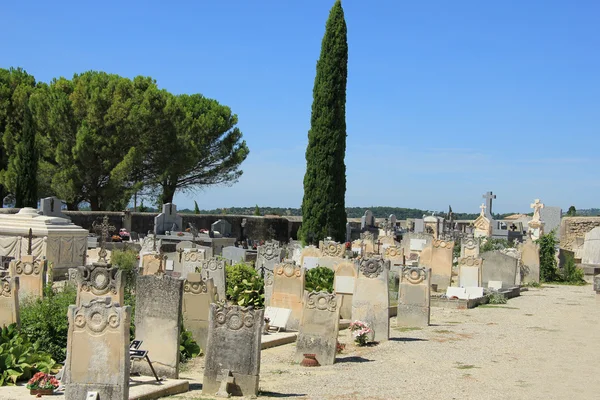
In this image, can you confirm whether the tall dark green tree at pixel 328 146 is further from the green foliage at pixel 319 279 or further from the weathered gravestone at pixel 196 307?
the weathered gravestone at pixel 196 307

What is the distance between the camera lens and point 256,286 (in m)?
15.4

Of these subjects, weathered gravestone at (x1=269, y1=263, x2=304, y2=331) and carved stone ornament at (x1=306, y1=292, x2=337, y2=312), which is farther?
weathered gravestone at (x1=269, y1=263, x2=304, y2=331)

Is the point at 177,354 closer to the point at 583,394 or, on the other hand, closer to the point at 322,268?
the point at 583,394

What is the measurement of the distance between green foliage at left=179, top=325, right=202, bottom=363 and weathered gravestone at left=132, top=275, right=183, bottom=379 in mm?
1257

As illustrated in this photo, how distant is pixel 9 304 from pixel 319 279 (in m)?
7.17

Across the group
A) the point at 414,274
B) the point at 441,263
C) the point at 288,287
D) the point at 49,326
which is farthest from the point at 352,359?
the point at 441,263

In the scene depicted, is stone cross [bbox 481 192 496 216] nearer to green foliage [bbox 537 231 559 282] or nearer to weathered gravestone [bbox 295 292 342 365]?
green foliage [bbox 537 231 559 282]

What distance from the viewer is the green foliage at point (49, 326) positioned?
9.47 metres

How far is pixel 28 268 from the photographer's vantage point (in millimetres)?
13266

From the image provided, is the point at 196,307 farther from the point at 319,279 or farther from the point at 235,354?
the point at 319,279

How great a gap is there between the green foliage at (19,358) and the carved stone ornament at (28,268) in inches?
152

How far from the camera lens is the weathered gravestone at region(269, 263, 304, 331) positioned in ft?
45.1

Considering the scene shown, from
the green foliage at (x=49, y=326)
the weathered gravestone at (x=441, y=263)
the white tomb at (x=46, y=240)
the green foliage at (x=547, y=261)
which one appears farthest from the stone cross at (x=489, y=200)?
the green foliage at (x=49, y=326)

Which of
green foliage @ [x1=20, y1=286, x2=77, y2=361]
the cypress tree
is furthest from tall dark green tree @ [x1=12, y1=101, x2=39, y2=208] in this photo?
green foliage @ [x1=20, y1=286, x2=77, y2=361]
